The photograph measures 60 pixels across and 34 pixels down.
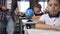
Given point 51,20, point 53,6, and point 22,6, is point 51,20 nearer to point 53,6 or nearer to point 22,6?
point 53,6

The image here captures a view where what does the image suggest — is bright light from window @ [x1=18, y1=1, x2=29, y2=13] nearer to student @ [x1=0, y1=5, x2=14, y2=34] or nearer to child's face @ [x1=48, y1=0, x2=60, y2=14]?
student @ [x1=0, y1=5, x2=14, y2=34]

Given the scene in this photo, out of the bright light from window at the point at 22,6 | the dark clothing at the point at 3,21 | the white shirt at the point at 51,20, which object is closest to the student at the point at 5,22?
the dark clothing at the point at 3,21

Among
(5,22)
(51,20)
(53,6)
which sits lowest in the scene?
(5,22)

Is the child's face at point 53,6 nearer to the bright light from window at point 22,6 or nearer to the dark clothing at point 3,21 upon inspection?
the dark clothing at point 3,21

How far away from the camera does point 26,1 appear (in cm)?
581

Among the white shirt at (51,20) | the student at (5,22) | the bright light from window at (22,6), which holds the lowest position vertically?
the student at (5,22)

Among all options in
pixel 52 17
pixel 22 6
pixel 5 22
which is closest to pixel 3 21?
pixel 5 22

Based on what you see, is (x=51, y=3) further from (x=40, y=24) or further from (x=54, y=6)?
(x=40, y=24)

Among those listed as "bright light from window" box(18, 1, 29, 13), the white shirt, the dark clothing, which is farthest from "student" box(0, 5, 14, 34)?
the white shirt

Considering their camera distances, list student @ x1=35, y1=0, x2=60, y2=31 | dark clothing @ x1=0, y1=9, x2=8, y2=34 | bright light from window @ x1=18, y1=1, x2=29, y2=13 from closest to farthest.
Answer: student @ x1=35, y1=0, x2=60, y2=31
dark clothing @ x1=0, y1=9, x2=8, y2=34
bright light from window @ x1=18, y1=1, x2=29, y2=13

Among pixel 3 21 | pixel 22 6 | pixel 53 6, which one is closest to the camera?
pixel 53 6

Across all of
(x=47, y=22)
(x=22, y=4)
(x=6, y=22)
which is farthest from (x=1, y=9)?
(x=47, y=22)

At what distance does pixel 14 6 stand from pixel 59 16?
3.68 m

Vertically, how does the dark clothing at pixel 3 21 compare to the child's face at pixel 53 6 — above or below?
below
